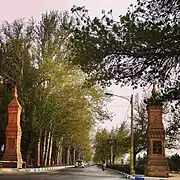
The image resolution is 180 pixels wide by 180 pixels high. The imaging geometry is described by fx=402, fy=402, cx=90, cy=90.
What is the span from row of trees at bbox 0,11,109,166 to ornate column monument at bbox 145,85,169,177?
628cm

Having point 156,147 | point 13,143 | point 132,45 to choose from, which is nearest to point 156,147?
point 156,147

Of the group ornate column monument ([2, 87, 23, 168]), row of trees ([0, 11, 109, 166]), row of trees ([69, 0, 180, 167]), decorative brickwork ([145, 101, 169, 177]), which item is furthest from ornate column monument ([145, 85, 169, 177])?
row of trees ([69, 0, 180, 167])

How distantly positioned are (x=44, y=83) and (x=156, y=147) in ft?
43.3

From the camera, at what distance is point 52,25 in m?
39.9

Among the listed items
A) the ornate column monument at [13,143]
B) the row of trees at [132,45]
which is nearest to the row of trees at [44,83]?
the ornate column monument at [13,143]

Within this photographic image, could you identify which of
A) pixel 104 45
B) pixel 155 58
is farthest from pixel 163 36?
pixel 104 45

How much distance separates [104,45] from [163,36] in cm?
170

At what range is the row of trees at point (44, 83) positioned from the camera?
1474 inches

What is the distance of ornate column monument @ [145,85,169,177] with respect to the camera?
109 ft

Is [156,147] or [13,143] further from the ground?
[13,143]

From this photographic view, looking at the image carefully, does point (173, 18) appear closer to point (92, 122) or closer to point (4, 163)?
point (4, 163)

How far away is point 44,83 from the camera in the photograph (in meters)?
40.2

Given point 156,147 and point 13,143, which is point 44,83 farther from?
point 156,147

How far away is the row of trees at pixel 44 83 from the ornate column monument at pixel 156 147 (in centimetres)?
628
